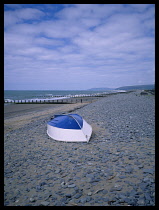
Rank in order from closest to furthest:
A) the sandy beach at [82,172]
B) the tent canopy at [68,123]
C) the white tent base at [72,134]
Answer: the sandy beach at [82,172]
the white tent base at [72,134]
the tent canopy at [68,123]

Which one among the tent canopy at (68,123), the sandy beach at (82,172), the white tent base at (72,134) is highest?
the tent canopy at (68,123)

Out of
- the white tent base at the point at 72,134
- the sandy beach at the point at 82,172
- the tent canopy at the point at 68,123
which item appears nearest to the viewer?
the sandy beach at the point at 82,172

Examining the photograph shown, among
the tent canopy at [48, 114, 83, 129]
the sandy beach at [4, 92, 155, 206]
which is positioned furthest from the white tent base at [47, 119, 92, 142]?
the sandy beach at [4, 92, 155, 206]

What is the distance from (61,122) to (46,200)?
5.74 metres

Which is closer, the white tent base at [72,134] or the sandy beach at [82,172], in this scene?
the sandy beach at [82,172]

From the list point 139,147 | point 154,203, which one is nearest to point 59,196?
point 154,203

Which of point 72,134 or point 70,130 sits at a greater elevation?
point 70,130

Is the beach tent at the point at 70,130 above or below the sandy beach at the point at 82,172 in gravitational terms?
above

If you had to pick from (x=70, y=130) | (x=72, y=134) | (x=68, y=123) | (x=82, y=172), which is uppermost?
(x=68, y=123)

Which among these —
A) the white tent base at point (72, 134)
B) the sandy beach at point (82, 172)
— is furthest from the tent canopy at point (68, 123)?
the sandy beach at point (82, 172)

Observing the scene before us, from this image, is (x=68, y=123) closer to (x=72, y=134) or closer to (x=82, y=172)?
(x=72, y=134)

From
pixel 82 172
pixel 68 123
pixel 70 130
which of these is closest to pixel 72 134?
pixel 70 130

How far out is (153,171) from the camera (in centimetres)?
531

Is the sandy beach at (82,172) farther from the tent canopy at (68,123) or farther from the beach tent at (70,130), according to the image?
the tent canopy at (68,123)
